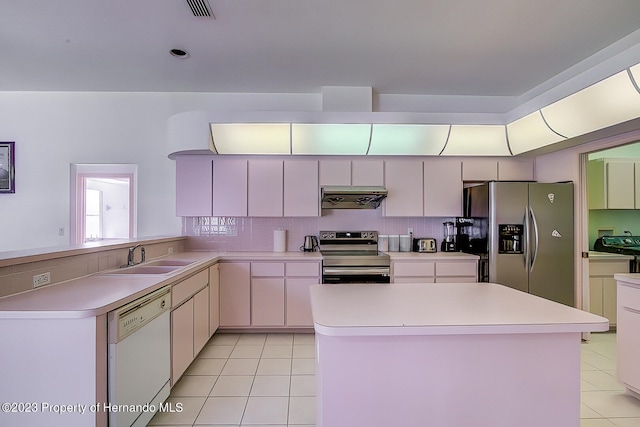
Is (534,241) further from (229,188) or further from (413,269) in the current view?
(229,188)

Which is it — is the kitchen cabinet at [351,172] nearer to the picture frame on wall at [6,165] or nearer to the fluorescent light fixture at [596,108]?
the fluorescent light fixture at [596,108]

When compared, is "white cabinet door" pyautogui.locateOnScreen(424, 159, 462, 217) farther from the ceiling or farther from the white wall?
the white wall

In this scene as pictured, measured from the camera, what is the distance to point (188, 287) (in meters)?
2.58

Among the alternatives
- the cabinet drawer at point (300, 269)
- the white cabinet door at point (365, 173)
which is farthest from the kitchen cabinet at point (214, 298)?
the white cabinet door at point (365, 173)

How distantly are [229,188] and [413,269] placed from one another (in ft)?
7.86

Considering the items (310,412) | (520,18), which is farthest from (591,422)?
(520,18)

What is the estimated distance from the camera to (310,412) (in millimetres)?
2131

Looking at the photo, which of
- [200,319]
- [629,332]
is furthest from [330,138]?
[629,332]

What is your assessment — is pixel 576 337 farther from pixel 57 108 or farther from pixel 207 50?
pixel 57 108

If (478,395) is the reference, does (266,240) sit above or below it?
above

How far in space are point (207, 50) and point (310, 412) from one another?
320cm

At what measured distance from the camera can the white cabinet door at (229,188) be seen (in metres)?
3.81

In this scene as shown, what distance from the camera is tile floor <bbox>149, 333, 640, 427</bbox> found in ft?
6.81

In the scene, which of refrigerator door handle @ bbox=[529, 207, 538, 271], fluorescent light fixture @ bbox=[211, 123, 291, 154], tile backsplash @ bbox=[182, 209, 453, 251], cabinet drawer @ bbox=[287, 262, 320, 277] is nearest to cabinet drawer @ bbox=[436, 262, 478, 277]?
refrigerator door handle @ bbox=[529, 207, 538, 271]
